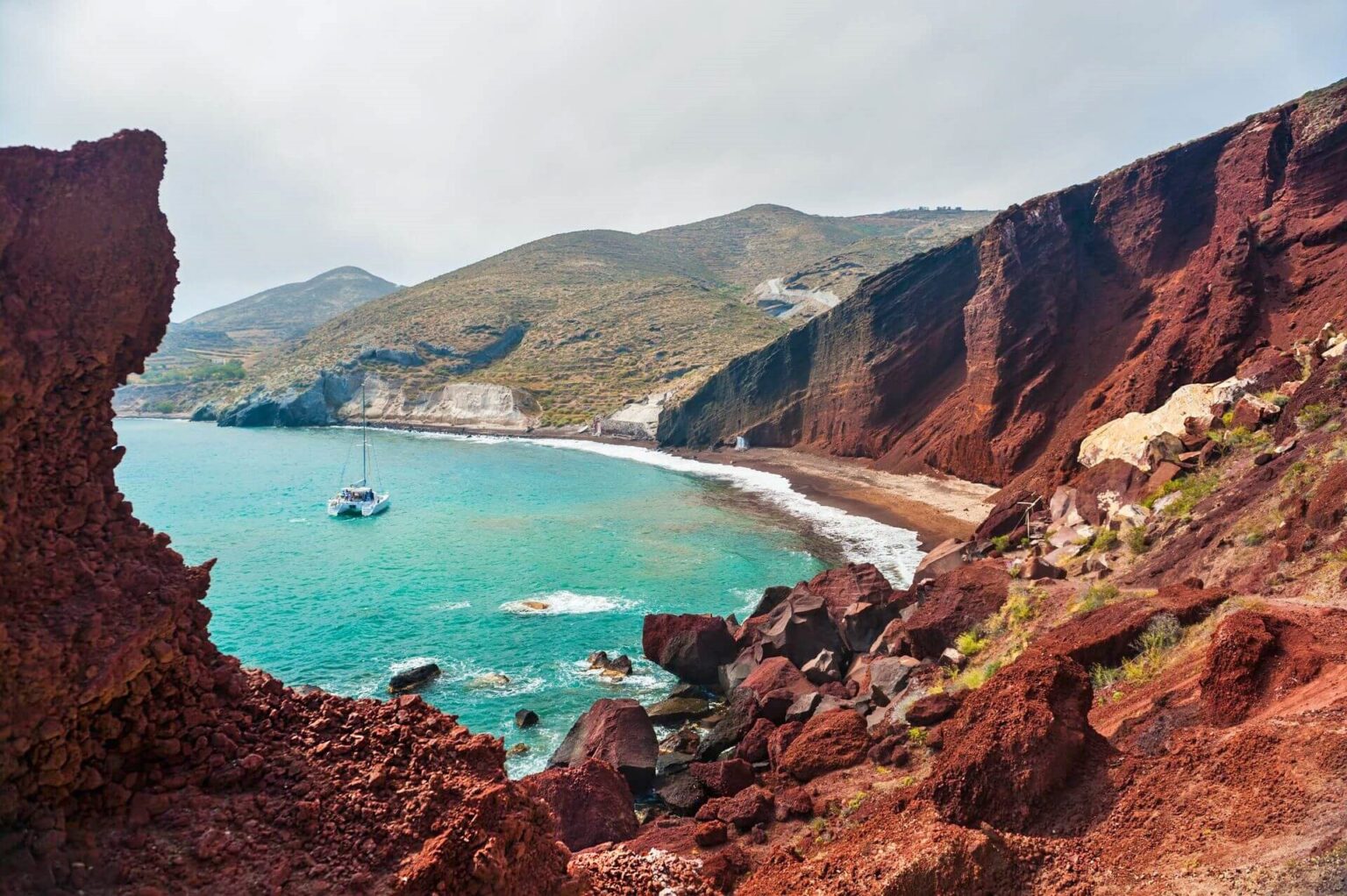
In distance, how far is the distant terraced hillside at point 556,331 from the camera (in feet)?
350

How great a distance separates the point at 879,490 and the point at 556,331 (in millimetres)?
88179

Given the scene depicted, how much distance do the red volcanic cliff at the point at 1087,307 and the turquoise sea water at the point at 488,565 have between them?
10473 mm

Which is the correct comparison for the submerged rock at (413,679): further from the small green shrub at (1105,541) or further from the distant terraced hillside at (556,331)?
the distant terraced hillside at (556,331)

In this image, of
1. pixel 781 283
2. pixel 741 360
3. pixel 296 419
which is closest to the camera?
pixel 741 360

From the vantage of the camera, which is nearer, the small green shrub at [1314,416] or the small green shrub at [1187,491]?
the small green shrub at [1314,416]

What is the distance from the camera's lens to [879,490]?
46312 millimetres

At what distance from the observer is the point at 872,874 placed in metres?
6.09

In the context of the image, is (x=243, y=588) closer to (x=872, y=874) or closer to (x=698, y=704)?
(x=698, y=704)

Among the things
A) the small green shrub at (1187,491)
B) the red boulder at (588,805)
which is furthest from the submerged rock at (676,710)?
the small green shrub at (1187,491)

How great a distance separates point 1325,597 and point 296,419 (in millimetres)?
123482

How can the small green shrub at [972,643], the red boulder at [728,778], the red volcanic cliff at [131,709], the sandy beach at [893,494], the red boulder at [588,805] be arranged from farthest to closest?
the sandy beach at [893,494] → the small green shrub at [972,643] → the red boulder at [728,778] → the red boulder at [588,805] → the red volcanic cliff at [131,709]

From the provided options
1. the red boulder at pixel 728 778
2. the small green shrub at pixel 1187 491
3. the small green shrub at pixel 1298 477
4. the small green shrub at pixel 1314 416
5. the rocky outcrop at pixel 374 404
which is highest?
the rocky outcrop at pixel 374 404

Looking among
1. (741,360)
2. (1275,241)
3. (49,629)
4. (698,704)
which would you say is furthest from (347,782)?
(741,360)

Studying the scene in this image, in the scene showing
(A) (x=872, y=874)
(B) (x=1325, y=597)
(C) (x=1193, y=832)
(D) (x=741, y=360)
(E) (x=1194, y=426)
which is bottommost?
(A) (x=872, y=874)
